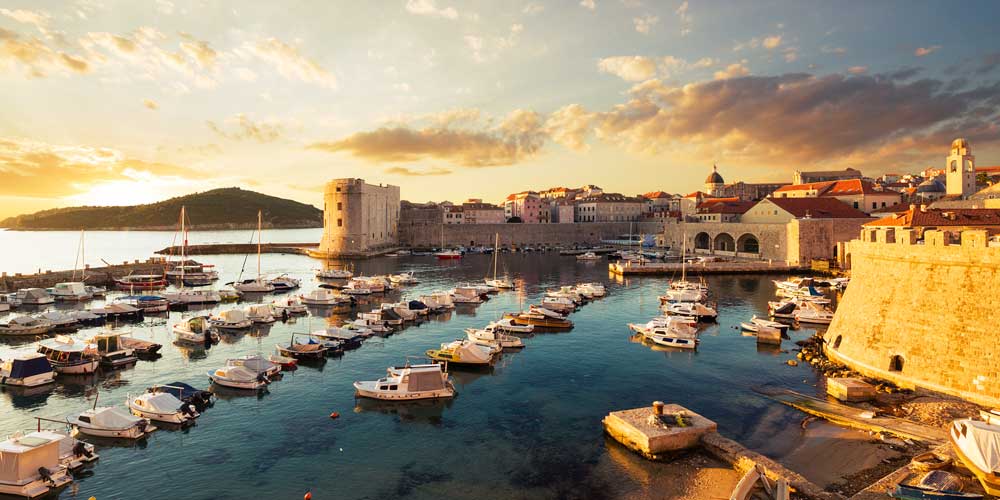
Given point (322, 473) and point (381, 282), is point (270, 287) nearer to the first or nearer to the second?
point (381, 282)

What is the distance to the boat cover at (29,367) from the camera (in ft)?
66.0

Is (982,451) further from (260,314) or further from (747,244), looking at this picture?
(747,244)

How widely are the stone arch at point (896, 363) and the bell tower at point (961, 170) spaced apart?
64.4 m

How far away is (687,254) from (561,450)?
6262 centimetres

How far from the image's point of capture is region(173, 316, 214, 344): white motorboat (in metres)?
27.4

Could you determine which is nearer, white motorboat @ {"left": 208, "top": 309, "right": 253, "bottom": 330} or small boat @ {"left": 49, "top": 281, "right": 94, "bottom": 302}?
white motorboat @ {"left": 208, "top": 309, "right": 253, "bottom": 330}

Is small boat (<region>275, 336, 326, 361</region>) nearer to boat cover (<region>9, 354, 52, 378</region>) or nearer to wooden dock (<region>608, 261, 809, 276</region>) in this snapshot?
boat cover (<region>9, 354, 52, 378</region>)

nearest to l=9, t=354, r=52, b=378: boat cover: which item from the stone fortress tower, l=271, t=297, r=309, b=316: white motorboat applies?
l=271, t=297, r=309, b=316: white motorboat

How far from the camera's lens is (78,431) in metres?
15.9

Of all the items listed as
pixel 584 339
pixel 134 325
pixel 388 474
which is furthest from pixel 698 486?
pixel 134 325

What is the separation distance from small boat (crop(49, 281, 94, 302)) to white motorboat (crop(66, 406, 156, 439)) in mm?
31963

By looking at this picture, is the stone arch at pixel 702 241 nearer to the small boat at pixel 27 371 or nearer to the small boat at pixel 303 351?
the small boat at pixel 303 351

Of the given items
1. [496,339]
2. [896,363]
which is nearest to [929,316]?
[896,363]

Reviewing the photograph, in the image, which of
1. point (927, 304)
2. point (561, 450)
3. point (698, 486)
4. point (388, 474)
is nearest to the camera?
point (698, 486)
